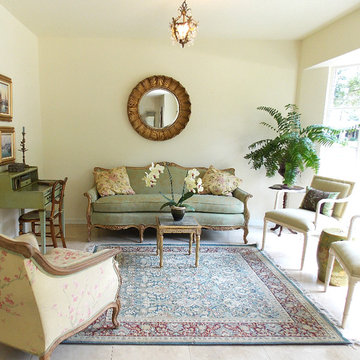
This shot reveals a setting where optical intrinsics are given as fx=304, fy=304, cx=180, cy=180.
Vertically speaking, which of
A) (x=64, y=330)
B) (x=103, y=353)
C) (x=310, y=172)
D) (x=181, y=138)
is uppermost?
(x=181, y=138)

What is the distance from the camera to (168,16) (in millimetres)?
3473

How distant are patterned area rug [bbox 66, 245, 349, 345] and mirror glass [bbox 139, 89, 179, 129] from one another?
2.00 metres

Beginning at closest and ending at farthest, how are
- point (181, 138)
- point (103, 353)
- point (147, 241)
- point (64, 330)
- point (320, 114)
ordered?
point (64, 330) < point (103, 353) < point (147, 241) < point (320, 114) < point (181, 138)

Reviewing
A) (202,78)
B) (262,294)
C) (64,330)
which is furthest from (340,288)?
(202,78)

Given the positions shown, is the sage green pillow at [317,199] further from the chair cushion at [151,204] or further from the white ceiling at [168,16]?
the white ceiling at [168,16]

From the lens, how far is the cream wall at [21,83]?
10.9 ft

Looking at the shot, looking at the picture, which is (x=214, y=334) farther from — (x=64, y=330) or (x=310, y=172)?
(x=310, y=172)

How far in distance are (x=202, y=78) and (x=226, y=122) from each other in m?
0.73

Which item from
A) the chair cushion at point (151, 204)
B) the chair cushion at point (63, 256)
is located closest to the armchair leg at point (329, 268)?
the chair cushion at point (151, 204)

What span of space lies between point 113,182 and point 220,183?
145 centimetres

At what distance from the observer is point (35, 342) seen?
5.20 ft

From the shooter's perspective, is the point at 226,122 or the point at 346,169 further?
the point at 226,122

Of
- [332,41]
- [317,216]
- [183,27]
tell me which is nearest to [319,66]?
[332,41]

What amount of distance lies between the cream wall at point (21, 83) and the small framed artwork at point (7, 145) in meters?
0.08
